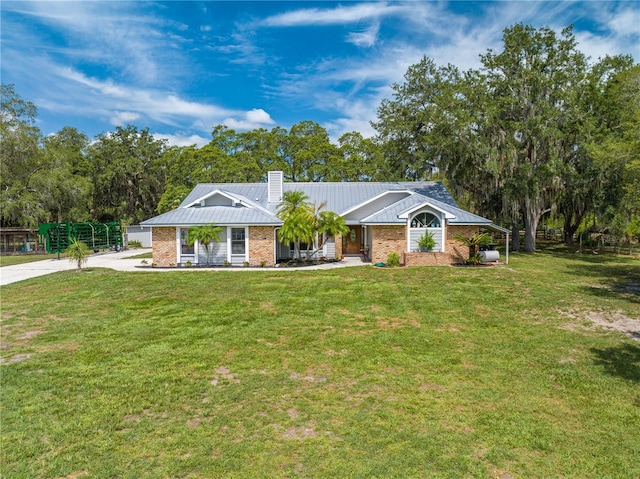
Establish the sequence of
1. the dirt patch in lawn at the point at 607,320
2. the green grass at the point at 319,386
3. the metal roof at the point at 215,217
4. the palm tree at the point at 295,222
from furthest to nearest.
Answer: the metal roof at the point at 215,217, the palm tree at the point at 295,222, the dirt patch in lawn at the point at 607,320, the green grass at the point at 319,386

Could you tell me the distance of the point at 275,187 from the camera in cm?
2317

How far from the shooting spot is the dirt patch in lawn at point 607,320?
852 centimetres

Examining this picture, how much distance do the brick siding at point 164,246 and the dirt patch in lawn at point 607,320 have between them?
15.6 meters

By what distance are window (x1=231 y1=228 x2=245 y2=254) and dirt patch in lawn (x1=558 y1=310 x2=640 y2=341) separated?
13.1 metres

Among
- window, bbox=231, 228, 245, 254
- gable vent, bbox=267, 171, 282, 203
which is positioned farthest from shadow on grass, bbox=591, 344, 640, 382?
gable vent, bbox=267, 171, 282, 203

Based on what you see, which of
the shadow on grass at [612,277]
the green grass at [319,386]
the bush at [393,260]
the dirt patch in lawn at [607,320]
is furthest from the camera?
the bush at [393,260]

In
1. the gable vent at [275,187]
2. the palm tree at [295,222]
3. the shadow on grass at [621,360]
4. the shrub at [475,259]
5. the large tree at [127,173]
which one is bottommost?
the shadow on grass at [621,360]

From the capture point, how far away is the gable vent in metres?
23.0

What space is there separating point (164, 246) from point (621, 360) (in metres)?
17.1

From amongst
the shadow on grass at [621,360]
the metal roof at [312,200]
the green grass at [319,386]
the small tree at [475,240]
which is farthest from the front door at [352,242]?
the shadow on grass at [621,360]

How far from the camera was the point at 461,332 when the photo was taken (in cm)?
833

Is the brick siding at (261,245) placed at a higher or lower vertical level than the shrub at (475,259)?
higher

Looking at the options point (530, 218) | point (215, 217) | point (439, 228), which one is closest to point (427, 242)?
point (439, 228)

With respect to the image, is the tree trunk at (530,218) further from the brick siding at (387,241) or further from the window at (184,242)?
the window at (184,242)
